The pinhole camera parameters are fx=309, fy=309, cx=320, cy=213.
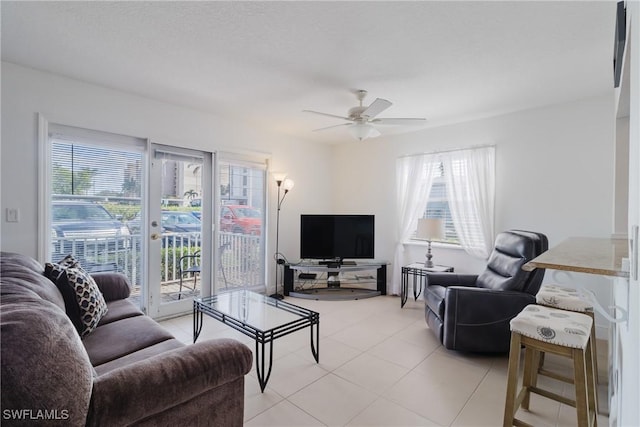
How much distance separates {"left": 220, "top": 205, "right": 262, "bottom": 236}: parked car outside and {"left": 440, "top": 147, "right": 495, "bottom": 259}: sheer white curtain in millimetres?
2663

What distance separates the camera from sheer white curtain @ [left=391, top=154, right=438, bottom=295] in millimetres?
4348

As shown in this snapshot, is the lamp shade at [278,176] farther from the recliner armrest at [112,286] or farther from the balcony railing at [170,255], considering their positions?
the recliner armrest at [112,286]

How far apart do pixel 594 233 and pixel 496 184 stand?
1.06 meters

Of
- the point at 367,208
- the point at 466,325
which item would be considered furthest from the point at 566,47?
the point at 367,208

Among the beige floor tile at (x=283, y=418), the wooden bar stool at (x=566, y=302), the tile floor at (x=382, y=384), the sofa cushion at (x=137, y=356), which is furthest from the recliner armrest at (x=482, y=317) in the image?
the sofa cushion at (x=137, y=356)

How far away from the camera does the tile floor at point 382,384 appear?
6.20 feet

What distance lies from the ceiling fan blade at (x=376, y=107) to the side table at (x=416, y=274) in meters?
2.02

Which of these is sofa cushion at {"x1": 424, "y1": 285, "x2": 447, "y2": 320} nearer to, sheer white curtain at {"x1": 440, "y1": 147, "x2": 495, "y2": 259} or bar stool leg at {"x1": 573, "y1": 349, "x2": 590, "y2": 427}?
sheer white curtain at {"x1": 440, "y1": 147, "x2": 495, "y2": 259}

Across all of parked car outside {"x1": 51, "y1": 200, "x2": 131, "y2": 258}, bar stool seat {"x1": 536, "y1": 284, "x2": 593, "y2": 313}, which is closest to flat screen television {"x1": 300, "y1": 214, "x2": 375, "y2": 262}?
parked car outside {"x1": 51, "y1": 200, "x2": 131, "y2": 258}

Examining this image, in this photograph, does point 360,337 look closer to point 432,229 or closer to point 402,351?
point 402,351

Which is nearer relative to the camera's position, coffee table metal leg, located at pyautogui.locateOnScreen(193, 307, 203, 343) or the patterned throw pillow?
the patterned throw pillow

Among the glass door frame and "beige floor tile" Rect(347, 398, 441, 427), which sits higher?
the glass door frame

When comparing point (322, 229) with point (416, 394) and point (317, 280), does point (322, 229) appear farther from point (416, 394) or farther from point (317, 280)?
point (416, 394)

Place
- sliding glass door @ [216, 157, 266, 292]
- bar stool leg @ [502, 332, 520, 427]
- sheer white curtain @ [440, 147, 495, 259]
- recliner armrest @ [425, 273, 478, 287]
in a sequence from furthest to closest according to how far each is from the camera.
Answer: sliding glass door @ [216, 157, 266, 292]
sheer white curtain @ [440, 147, 495, 259]
recliner armrest @ [425, 273, 478, 287]
bar stool leg @ [502, 332, 520, 427]
